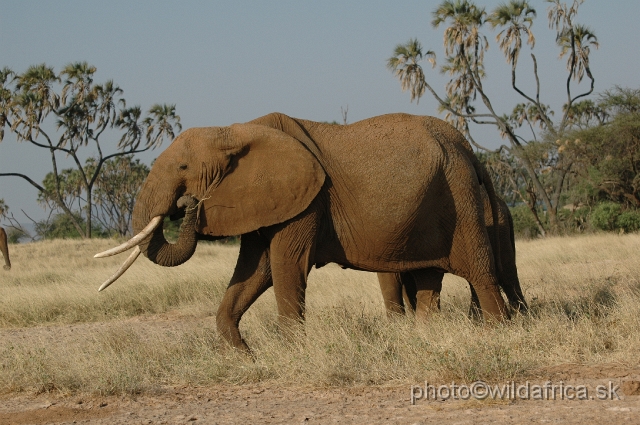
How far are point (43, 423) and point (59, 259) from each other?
69.0 feet

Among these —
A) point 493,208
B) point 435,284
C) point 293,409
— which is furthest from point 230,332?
point 493,208

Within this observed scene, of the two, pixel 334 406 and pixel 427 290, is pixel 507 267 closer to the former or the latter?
pixel 427 290

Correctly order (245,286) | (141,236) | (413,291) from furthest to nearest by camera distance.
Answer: (413,291)
(245,286)
(141,236)

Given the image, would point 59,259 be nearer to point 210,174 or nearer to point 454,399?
point 210,174

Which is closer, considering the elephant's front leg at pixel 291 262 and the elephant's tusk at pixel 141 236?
the elephant's tusk at pixel 141 236

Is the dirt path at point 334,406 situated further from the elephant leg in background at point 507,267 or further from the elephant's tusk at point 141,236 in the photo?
the elephant leg in background at point 507,267

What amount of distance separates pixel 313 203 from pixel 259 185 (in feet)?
1.81

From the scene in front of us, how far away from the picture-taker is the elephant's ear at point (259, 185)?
830cm

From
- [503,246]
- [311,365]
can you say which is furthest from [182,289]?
[311,365]

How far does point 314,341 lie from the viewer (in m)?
7.65

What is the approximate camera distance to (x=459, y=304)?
11.2 metres

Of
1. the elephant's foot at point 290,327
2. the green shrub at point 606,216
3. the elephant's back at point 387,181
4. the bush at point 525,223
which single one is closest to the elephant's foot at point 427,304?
the elephant's back at point 387,181

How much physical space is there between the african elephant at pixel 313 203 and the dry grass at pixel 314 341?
0.59m

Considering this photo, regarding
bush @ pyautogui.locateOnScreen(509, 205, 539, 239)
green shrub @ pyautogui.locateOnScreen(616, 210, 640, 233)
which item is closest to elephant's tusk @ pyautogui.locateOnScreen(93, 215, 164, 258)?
green shrub @ pyautogui.locateOnScreen(616, 210, 640, 233)
